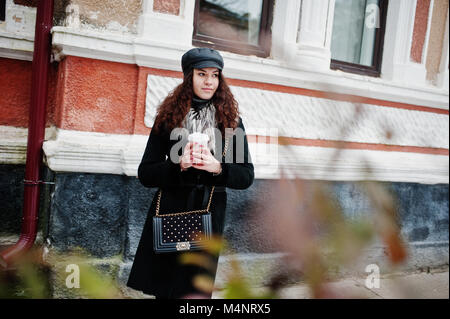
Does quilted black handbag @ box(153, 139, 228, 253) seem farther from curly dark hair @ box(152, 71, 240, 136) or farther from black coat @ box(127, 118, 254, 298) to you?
curly dark hair @ box(152, 71, 240, 136)

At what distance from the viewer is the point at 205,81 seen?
206cm

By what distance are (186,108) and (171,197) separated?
49cm

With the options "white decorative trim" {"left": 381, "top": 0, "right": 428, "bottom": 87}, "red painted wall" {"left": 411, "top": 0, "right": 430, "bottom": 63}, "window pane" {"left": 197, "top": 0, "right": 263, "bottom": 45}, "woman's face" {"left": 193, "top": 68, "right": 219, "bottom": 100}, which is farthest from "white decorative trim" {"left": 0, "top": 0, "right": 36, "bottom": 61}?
"red painted wall" {"left": 411, "top": 0, "right": 430, "bottom": 63}

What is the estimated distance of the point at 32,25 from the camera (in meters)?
2.98

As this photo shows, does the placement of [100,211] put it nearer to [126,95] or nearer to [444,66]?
[126,95]

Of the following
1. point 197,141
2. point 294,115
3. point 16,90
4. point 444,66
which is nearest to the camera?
point 197,141

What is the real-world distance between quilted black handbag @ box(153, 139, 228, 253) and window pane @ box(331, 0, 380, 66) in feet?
9.05

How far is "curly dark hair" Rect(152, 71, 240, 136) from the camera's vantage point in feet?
6.70

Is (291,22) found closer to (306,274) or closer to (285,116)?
(285,116)

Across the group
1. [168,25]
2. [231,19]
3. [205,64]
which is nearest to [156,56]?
[168,25]

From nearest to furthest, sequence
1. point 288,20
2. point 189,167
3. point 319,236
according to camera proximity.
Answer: point 319,236
point 189,167
point 288,20

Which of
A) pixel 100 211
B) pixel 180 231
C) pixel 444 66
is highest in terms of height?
pixel 444 66

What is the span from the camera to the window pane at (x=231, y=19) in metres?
3.38
